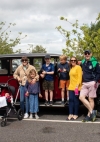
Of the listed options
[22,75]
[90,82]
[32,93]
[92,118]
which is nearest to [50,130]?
[92,118]

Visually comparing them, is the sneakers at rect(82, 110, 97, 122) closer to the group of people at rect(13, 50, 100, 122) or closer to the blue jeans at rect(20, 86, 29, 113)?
the group of people at rect(13, 50, 100, 122)

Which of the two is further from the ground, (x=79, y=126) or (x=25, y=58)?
(x=25, y=58)

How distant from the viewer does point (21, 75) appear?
781 centimetres

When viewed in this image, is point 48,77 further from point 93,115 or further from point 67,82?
point 93,115

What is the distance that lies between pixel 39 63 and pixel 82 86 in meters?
1.70

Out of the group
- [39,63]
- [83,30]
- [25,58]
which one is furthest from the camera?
[83,30]

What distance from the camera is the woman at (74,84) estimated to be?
23.8 feet

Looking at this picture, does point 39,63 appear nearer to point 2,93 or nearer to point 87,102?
point 2,93

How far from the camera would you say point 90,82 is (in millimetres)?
7129

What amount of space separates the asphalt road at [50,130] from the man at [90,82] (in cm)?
38

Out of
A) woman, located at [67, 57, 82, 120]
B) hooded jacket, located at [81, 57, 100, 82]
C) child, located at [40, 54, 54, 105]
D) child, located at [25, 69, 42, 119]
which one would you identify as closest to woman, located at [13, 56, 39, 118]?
child, located at [25, 69, 42, 119]

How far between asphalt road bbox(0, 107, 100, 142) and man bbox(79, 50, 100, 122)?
1.26 ft

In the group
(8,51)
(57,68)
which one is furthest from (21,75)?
(8,51)

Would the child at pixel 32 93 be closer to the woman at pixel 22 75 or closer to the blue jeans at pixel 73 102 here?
the woman at pixel 22 75
